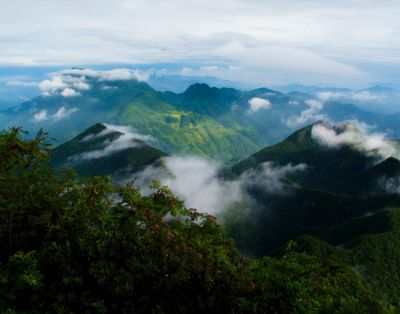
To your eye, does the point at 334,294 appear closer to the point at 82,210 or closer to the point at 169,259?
the point at 169,259

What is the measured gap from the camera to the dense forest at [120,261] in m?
24.6

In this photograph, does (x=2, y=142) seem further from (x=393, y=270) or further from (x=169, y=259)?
(x=393, y=270)

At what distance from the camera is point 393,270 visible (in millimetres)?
191250

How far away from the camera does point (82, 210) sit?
93.5 ft

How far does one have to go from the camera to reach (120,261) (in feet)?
88.4

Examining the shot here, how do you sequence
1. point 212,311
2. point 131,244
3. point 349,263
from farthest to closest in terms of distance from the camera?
point 349,263
point 131,244
point 212,311

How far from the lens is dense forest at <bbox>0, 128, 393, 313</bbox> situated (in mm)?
24578

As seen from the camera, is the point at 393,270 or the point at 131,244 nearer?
the point at 131,244

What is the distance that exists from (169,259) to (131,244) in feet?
10.1

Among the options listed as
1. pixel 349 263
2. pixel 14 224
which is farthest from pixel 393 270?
pixel 14 224

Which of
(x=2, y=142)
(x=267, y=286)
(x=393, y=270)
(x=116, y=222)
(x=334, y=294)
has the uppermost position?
(x=2, y=142)

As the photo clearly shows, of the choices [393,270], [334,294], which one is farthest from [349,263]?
[334,294]

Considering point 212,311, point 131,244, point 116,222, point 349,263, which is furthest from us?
point 349,263

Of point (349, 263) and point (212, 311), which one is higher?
point (212, 311)
